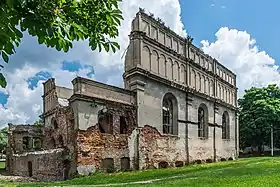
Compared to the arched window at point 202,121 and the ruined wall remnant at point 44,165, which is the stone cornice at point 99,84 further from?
the arched window at point 202,121

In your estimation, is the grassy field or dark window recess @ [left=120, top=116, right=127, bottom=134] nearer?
the grassy field

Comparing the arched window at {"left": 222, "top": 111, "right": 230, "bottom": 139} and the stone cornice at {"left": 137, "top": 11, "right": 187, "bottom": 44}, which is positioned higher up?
the stone cornice at {"left": 137, "top": 11, "right": 187, "bottom": 44}

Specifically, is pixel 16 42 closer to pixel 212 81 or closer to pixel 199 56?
pixel 199 56

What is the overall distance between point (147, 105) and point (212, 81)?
1402cm

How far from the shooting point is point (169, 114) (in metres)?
30.0

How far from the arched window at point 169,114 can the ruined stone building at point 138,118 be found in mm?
83

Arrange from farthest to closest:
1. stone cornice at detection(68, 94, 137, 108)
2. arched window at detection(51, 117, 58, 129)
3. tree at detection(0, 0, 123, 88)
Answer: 1. arched window at detection(51, 117, 58, 129)
2. stone cornice at detection(68, 94, 137, 108)
3. tree at detection(0, 0, 123, 88)

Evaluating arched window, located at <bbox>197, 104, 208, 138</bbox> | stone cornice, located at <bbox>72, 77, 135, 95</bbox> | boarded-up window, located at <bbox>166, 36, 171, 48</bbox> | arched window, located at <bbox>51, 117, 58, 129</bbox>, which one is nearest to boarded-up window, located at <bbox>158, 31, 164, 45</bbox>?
boarded-up window, located at <bbox>166, 36, 171, 48</bbox>

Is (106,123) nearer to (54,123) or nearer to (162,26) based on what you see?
(54,123)

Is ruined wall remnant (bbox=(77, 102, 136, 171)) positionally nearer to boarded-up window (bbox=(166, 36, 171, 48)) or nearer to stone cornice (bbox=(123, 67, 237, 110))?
stone cornice (bbox=(123, 67, 237, 110))

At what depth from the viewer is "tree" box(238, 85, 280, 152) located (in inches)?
2024

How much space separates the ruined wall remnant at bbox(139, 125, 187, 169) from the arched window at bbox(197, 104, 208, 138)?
5.62m

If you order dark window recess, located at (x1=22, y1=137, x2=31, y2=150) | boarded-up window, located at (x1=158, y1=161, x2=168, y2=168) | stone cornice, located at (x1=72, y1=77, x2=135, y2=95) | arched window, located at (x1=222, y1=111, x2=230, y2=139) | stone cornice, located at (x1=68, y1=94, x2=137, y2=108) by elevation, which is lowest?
boarded-up window, located at (x1=158, y1=161, x2=168, y2=168)

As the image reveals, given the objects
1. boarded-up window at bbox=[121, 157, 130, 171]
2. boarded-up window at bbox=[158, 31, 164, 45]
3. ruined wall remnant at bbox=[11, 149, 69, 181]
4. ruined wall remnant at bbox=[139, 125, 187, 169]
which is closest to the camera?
ruined wall remnant at bbox=[11, 149, 69, 181]
